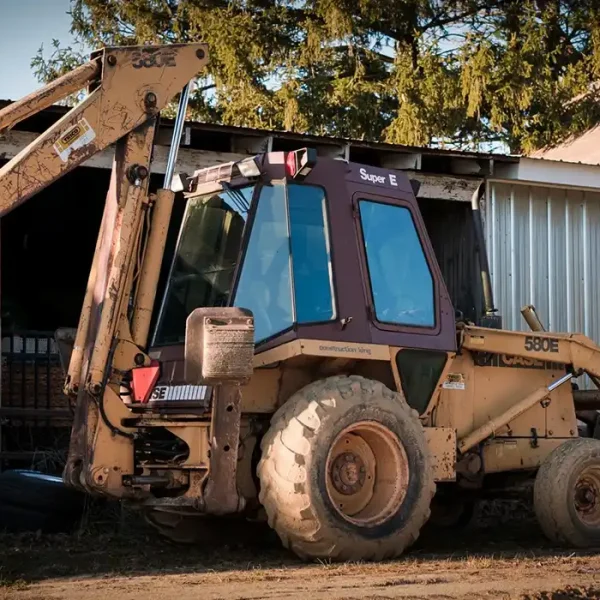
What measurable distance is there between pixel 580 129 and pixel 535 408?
1333cm

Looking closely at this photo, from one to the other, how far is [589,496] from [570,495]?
341 millimetres

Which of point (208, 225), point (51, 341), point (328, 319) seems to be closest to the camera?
point (328, 319)

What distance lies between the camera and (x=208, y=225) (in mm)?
8516

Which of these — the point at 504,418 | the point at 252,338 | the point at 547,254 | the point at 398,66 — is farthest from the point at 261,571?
the point at 398,66

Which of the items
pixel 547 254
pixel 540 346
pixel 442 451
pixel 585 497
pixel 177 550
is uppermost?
pixel 547 254

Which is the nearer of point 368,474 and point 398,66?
point 368,474

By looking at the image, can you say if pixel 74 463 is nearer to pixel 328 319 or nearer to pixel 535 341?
pixel 328 319

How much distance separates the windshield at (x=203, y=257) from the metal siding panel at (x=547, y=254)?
588 cm

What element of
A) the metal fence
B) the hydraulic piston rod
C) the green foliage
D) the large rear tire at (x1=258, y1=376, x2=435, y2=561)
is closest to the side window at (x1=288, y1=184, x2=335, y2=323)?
the large rear tire at (x1=258, y1=376, x2=435, y2=561)

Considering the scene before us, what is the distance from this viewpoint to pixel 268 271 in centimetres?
793

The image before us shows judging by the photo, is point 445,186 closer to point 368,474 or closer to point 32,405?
Answer: point 32,405

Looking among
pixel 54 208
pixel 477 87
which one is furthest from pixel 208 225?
pixel 477 87

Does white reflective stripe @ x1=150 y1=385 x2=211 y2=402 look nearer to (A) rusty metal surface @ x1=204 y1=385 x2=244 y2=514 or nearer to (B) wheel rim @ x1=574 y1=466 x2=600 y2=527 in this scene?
(A) rusty metal surface @ x1=204 y1=385 x2=244 y2=514

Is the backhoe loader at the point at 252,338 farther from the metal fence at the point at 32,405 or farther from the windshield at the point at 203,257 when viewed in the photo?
the metal fence at the point at 32,405
